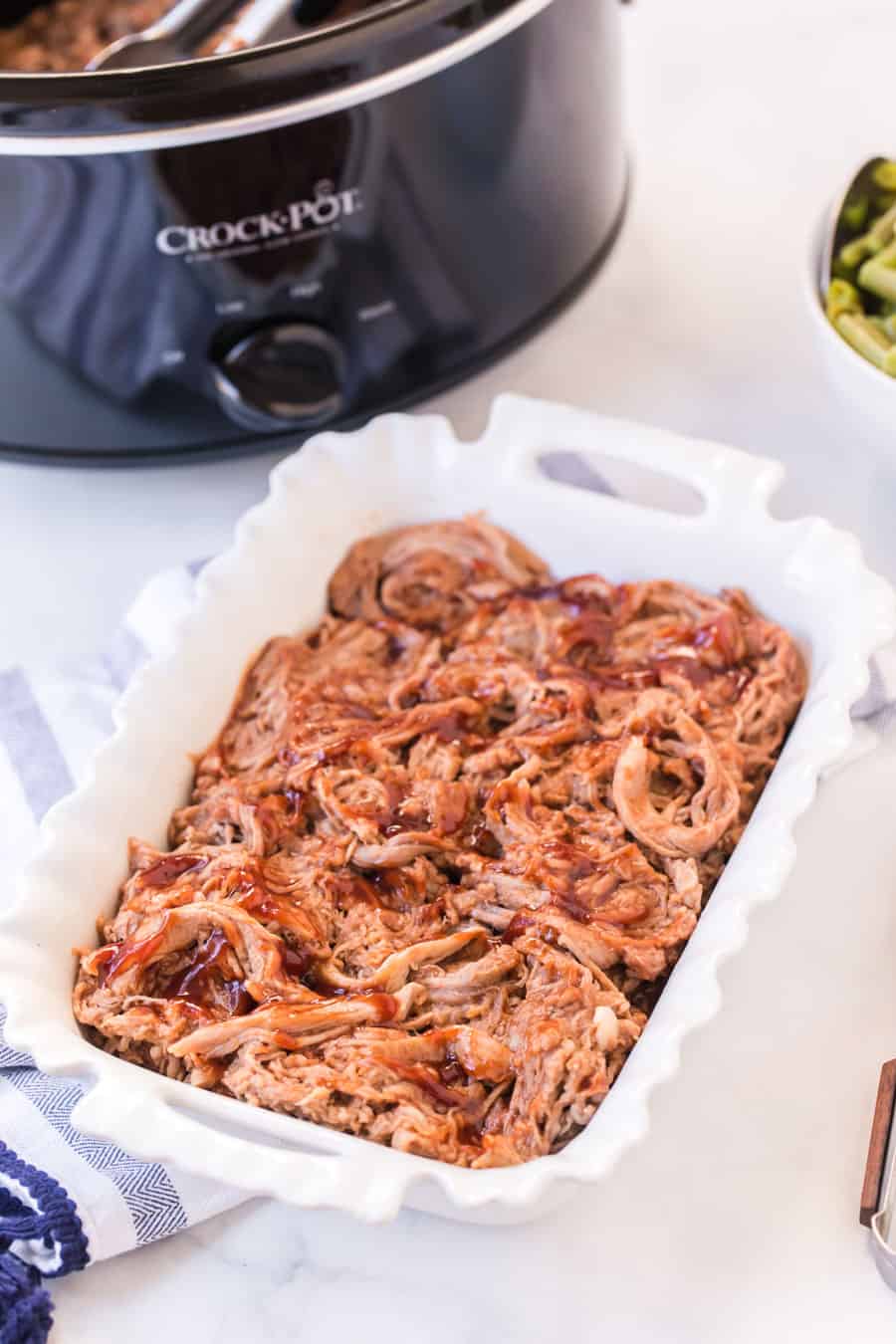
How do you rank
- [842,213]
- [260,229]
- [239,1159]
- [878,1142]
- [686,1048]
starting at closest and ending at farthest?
[239,1159], [878,1142], [686,1048], [260,229], [842,213]

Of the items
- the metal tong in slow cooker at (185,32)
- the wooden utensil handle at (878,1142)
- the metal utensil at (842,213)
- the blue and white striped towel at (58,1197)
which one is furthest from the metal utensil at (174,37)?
the wooden utensil handle at (878,1142)

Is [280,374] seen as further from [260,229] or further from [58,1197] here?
[58,1197]

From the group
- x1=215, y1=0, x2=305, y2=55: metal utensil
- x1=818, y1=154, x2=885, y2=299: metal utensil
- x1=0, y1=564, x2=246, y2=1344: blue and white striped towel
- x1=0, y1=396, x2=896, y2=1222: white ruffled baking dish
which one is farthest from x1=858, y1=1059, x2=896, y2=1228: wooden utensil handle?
x1=215, y1=0, x2=305, y2=55: metal utensil

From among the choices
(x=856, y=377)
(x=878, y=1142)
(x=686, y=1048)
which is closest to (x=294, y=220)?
(x=856, y=377)

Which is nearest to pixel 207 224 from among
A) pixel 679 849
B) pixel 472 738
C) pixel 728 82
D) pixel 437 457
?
pixel 437 457

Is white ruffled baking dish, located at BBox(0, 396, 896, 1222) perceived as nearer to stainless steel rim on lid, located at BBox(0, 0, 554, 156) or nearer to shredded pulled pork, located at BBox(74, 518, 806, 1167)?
shredded pulled pork, located at BBox(74, 518, 806, 1167)
